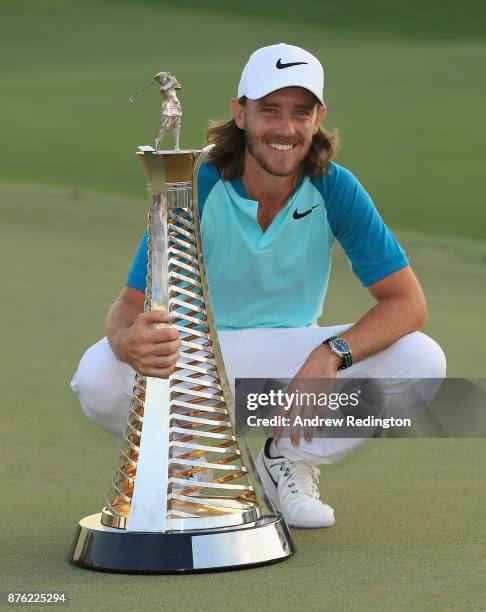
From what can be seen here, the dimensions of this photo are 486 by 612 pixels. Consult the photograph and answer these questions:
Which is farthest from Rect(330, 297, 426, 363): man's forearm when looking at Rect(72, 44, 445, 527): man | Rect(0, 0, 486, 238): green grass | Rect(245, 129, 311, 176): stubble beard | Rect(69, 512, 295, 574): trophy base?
Rect(0, 0, 486, 238): green grass

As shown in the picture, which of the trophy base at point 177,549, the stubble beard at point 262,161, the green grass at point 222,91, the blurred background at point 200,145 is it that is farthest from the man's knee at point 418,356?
the green grass at point 222,91

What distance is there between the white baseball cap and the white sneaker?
0.96m

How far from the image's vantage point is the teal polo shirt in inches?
154

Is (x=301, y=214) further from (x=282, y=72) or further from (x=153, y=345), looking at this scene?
(x=153, y=345)

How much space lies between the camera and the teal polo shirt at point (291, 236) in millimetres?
3900

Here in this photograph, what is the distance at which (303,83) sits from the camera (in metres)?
3.69

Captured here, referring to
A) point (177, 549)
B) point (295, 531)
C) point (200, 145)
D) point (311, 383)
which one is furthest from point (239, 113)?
point (200, 145)

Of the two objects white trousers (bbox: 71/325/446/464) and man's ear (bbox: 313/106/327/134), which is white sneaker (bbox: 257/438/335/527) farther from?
man's ear (bbox: 313/106/327/134)

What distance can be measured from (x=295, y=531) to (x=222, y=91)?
14432 mm

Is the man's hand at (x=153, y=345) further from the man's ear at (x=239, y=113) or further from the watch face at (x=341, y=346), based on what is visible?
the man's ear at (x=239, y=113)

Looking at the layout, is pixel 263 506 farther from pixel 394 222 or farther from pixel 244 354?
pixel 394 222

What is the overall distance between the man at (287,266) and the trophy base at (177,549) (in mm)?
492

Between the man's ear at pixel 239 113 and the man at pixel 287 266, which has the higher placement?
the man's ear at pixel 239 113

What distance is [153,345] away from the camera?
10.4 ft
